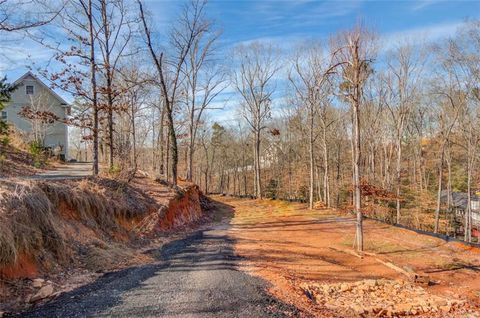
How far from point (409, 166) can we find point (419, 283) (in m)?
35.2

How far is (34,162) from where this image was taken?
17172 millimetres

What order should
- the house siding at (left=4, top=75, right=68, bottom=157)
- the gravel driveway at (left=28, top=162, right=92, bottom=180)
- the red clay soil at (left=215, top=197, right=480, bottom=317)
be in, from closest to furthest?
the red clay soil at (left=215, top=197, right=480, bottom=317) < the gravel driveway at (left=28, top=162, right=92, bottom=180) < the house siding at (left=4, top=75, right=68, bottom=157)

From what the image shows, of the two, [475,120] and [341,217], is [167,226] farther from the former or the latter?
[475,120]

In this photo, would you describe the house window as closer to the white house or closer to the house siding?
the white house

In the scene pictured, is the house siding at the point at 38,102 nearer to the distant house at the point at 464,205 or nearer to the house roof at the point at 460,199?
the distant house at the point at 464,205

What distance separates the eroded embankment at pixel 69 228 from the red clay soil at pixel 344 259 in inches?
123

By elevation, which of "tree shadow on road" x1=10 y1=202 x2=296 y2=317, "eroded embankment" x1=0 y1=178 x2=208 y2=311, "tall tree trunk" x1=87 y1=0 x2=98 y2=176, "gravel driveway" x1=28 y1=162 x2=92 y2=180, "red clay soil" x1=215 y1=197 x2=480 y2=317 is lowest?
"red clay soil" x1=215 y1=197 x2=480 y2=317

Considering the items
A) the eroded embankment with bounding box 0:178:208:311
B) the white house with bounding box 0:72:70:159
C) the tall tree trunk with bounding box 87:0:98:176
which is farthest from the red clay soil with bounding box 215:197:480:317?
the white house with bounding box 0:72:70:159

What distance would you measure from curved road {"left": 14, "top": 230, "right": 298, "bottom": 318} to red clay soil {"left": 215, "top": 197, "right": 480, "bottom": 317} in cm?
55

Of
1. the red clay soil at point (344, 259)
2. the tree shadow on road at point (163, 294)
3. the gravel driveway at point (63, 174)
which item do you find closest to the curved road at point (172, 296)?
the tree shadow on road at point (163, 294)

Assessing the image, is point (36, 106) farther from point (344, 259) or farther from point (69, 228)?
point (344, 259)

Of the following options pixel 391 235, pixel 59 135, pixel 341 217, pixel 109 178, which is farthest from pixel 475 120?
pixel 59 135

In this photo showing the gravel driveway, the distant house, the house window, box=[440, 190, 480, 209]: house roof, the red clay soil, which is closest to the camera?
Answer: the red clay soil

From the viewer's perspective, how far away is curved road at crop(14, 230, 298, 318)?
4301 millimetres
